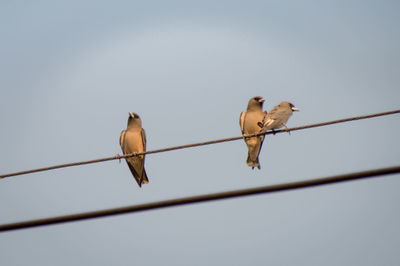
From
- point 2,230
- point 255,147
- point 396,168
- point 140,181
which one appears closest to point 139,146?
point 140,181

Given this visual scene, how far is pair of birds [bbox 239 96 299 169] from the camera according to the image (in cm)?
844

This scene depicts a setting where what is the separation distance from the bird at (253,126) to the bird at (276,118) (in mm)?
375

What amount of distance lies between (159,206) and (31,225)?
0.83 metres

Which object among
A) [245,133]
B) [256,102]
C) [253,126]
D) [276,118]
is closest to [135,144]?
[245,133]

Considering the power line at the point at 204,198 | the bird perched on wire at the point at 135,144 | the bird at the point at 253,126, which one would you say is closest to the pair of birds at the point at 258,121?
the bird at the point at 253,126

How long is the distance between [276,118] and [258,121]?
72cm

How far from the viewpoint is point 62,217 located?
3461mm

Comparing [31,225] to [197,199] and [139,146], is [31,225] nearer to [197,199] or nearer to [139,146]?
[197,199]

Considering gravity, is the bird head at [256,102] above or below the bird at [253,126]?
above

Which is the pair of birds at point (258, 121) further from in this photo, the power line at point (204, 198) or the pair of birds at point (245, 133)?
the power line at point (204, 198)

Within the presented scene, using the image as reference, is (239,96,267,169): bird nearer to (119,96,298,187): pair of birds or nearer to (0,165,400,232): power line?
(119,96,298,187): pair of birds

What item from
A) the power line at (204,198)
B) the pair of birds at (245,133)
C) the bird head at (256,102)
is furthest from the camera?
the bird head at (256,102)

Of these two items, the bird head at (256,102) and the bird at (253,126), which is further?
the bird head at (256,102)

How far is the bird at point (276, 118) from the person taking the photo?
8398 millimetres
